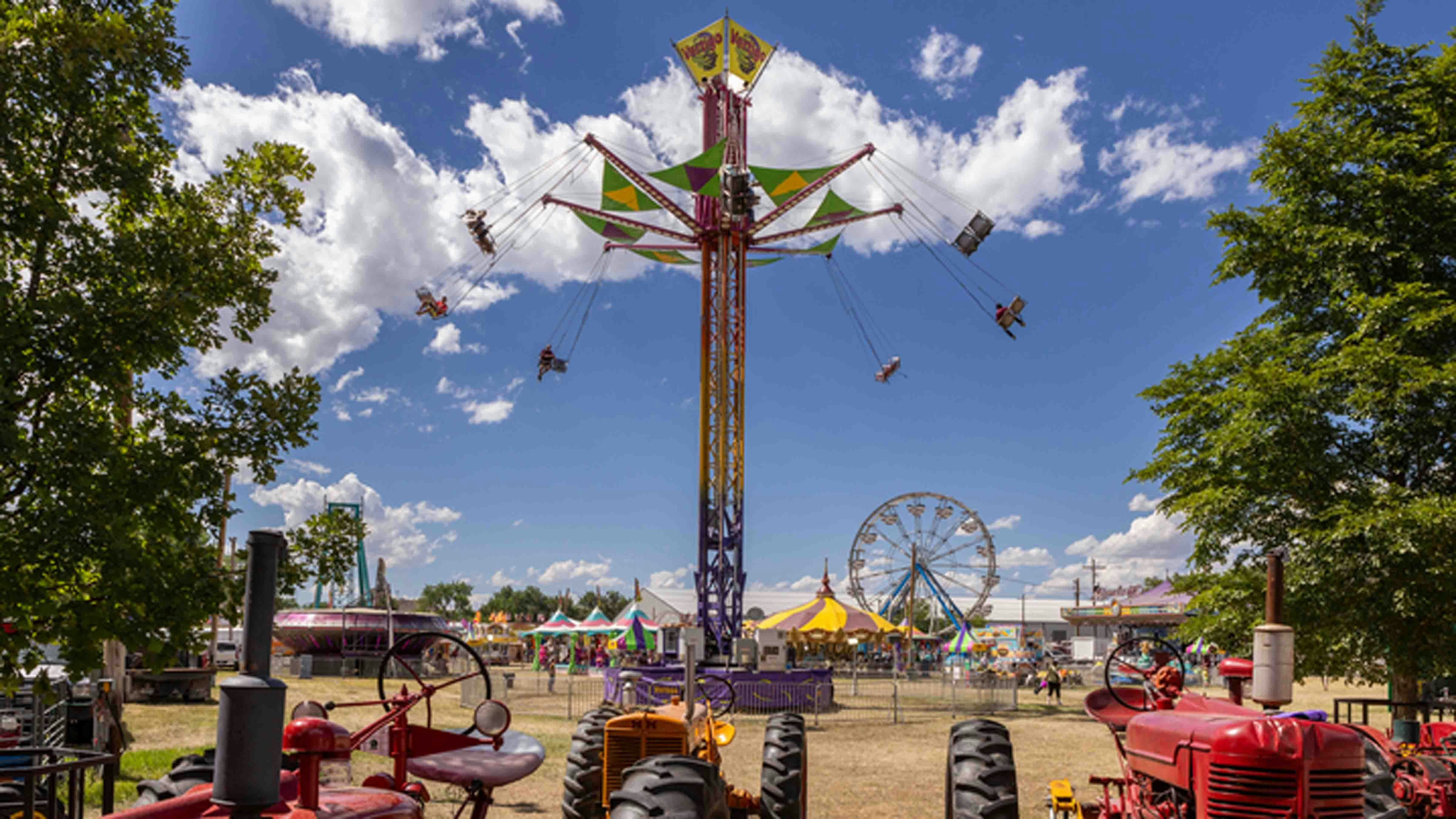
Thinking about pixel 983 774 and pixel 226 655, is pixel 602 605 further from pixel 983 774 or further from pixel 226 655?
pixel 983 774

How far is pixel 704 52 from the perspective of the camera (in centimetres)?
3019

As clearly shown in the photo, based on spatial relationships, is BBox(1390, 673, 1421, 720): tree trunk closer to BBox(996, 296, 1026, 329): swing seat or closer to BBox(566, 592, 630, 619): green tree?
BBox(996, 296, 1026, 329): swing seat

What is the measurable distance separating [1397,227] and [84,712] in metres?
18.4

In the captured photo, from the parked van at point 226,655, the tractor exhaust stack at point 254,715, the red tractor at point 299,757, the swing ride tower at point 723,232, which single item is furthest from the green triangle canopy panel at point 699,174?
the parked van at point 226,655

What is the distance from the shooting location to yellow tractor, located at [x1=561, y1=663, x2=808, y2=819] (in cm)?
472

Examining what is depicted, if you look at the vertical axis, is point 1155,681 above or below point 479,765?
above

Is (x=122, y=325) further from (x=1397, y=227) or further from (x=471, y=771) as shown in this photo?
(x=1397, y=227)

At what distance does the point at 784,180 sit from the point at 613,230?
21.5 ft

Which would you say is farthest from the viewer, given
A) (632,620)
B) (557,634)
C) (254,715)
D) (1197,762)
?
(557,634)

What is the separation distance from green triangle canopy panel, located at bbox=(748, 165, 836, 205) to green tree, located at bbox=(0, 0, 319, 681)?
20087 millimetres

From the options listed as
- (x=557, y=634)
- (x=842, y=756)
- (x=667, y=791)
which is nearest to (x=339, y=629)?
(x=557, y=634)

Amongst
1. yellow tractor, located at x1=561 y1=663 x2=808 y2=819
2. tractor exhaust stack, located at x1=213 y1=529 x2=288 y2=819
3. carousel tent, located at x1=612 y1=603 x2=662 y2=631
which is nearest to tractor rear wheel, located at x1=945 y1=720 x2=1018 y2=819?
yellow tractor, located at x1=561 y1=663 x2=808 y2=819

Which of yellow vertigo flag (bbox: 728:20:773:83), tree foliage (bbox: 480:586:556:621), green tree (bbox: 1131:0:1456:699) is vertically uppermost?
yellow vertigo flag (bbox: 728:20:773:83)

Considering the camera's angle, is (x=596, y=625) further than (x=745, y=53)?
Yes
